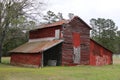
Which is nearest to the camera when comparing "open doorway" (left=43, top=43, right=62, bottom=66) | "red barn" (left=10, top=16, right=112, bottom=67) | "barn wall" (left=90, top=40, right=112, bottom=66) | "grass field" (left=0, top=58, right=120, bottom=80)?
"grass field" (left=0, top=58, right=120, bottom=80)

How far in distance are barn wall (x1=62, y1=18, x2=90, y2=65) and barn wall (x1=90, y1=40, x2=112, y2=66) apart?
1.29m

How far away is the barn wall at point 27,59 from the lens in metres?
37.7

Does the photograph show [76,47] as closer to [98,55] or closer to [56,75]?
[98,55]


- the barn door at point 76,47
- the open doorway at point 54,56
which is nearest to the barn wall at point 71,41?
the barn door at point 76,47

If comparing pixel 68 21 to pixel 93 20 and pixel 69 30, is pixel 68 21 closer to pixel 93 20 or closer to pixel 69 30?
pixel 69 30

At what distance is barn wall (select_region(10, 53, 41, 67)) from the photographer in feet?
124

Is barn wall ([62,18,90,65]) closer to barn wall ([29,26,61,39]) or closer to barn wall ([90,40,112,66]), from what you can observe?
barn wall ([90,40,112,66])

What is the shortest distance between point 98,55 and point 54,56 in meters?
8.20

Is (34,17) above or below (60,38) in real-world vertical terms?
above

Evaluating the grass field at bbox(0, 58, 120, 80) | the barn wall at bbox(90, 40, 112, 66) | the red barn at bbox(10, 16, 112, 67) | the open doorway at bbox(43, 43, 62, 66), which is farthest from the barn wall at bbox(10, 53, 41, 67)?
the barn wall at bbox(90, 40, 112, 66)

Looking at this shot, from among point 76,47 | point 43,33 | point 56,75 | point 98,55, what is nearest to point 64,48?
point 76,47

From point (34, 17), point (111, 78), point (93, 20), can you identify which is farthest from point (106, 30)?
point (111, 78)

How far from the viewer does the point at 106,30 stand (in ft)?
388

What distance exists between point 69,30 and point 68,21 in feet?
4.27
